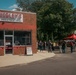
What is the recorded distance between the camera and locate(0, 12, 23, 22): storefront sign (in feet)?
101

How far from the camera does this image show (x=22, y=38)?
32844 millimetres

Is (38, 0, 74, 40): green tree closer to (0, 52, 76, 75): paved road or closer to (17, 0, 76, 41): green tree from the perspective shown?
(17, 0, 76, 41): green tree

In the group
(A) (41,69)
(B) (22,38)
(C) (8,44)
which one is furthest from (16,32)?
(A) (41,69)

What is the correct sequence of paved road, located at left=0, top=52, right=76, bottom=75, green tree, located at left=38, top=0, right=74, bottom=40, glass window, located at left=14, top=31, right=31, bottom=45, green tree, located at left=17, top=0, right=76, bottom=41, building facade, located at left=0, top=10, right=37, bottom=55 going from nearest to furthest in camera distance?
paved road, located at left=0, top=52, right=76, bottom=75 < building facade, located at left=0, top=10, right=37, bottom=55 < glass window, located at left=14, top=31, right=31, bottom=45 < green tree, located at left=38, top=0, right=74, bottom=40 < green tree, located at left=17, top=0, right=76, bottom=41

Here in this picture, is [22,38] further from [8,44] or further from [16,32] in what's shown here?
[8,44]

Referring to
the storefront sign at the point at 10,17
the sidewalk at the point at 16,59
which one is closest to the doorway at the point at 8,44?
the storefront sign at the point at 10,17

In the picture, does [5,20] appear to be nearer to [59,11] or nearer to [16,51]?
[16,51]

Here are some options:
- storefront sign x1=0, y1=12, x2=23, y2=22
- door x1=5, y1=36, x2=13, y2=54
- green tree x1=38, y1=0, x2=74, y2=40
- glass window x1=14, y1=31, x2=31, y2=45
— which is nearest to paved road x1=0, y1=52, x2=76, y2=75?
door x1=5, y1=36, x2=13, y2=54

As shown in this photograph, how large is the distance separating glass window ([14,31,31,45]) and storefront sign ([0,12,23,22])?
160 cm

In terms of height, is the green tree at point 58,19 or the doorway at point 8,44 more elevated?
the green tree at point 58,19

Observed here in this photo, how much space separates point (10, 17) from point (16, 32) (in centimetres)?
206

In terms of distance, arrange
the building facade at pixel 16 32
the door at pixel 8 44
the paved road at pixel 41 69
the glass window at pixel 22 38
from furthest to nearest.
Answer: the glass window at pixel 22 38 < the door at pixel 8 44 < the building facade at pixel 16 32 < the paved road at pixel 41 69

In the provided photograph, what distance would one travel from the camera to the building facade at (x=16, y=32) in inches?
1224

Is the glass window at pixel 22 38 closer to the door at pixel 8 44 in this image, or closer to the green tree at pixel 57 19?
the door at pixel 8 44
